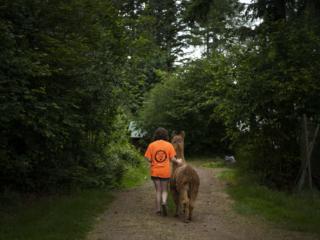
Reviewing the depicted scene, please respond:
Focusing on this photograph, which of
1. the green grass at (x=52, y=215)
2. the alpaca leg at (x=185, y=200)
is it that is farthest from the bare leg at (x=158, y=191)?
the green grass at (x=52, y=215)

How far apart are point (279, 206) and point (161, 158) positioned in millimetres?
3446

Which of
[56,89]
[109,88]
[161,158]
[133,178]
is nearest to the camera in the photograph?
[161,158]

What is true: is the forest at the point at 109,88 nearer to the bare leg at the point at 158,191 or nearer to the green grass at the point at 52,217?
the green grass at the point at 52,217

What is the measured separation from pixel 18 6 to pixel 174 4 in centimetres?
4325

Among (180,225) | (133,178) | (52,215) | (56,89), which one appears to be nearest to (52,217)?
(52,215)

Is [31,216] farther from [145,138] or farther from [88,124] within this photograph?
[145,138]

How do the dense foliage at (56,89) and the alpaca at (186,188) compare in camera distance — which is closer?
the dense foliage at (56,89)

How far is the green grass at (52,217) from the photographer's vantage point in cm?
809

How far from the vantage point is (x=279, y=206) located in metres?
11.6

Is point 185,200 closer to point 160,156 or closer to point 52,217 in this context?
point 160,156

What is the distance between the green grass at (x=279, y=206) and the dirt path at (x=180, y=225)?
0.38 metres

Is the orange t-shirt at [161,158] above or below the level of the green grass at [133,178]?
above

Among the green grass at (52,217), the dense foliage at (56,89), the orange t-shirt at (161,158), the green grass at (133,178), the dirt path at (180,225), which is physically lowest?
the dirt path at (180,225)

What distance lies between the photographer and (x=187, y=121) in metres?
32.0
